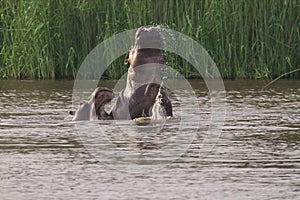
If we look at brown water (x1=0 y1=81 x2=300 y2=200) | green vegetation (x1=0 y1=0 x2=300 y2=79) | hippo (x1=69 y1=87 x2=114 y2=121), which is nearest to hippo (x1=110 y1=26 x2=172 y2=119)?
hippo (x1=69 y1=87 x2=114 y2=121)

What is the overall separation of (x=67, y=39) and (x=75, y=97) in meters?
3.50

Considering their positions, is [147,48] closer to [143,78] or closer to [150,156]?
[143,78]

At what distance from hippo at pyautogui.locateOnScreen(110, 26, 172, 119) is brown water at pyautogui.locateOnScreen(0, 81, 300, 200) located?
12.1 inches

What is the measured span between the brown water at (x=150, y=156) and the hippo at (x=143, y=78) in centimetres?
31

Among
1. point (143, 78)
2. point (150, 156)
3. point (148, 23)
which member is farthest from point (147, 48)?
point (148, 23)

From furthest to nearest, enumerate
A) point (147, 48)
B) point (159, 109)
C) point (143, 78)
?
point (143, 78)
point (147, 48)
point (159, 109)

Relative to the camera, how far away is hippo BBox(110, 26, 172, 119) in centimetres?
1085

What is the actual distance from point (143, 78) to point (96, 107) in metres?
0.54

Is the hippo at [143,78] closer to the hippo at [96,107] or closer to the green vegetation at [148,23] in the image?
the hippo at [96,107]

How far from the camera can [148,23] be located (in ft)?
55.4

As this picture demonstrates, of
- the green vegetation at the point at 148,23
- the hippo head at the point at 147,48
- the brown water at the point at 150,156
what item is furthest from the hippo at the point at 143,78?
the green vegetation at the point at 148,23

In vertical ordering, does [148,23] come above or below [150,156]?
above

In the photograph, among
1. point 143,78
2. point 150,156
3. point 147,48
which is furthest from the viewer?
point 143,78

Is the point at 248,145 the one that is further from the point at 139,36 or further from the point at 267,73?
the point at 267,73
